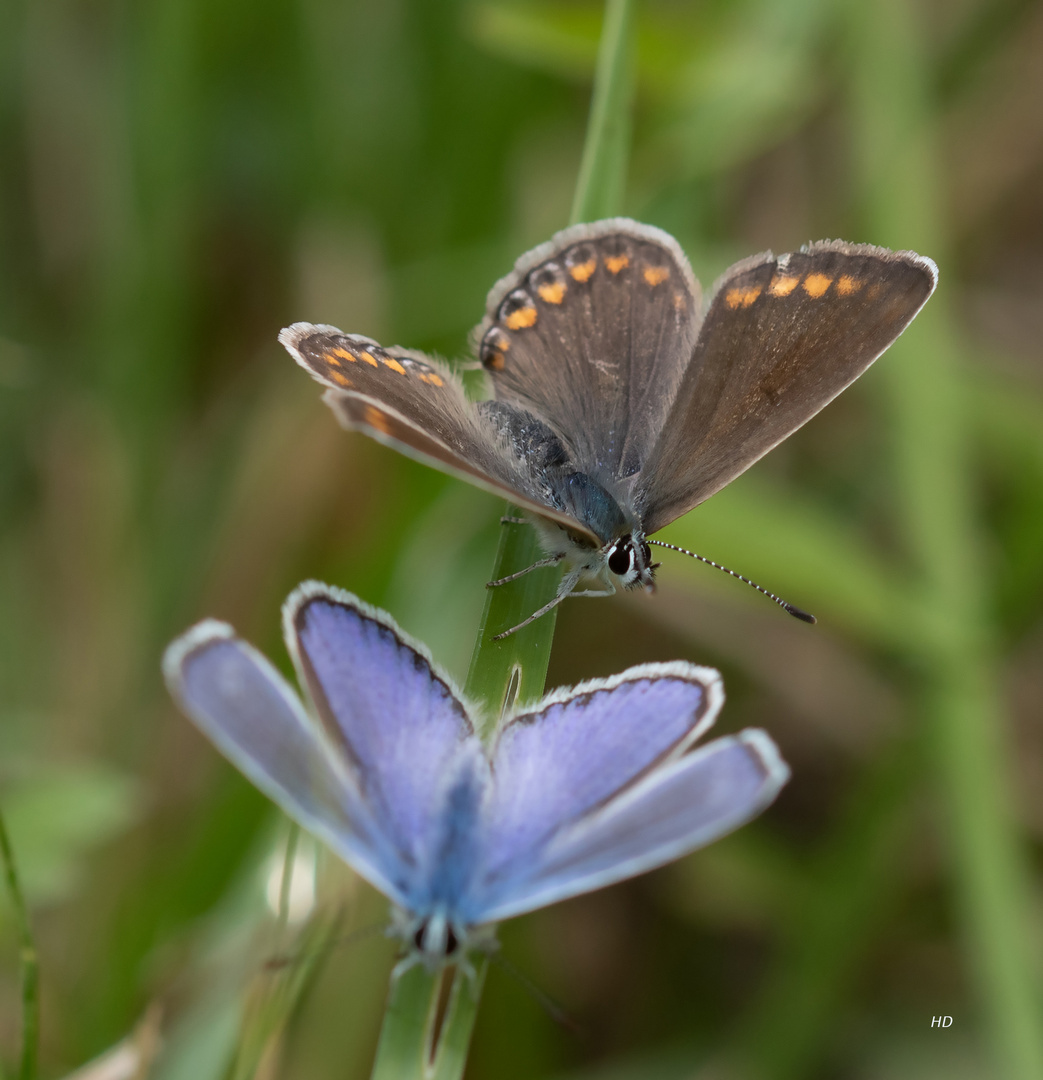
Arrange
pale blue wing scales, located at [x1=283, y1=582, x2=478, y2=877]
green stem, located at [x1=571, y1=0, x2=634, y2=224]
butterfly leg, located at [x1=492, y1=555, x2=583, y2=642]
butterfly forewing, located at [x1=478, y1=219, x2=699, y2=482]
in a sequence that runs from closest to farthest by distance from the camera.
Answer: pale blue wing scales, located at [x1=283, y1=582, x2=478, y2=877], butterfly leg, located at [x1=492, y1=555, x2=583, y2=642], green stem, located at [x1=571, y1=0, x2=634, y2=224], butterfly forewing, located at [x1=478, y1=219, x2=699, y2=482]

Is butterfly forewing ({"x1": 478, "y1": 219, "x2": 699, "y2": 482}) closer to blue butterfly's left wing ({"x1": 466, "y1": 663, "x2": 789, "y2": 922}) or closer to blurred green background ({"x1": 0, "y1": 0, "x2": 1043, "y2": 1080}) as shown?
blurred green background ({"x1": 0, "y1": 0, "x2": 1043, "y2": 1080})

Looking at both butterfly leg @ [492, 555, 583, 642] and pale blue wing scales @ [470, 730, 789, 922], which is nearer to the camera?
pale blue wing scales @ [470, 730, 789, 922]

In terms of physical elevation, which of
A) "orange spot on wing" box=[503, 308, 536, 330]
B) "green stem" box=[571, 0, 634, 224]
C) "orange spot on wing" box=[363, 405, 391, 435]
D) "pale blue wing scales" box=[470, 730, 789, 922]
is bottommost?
"pale blue wing scales" box=[470, 730, 789, 922]

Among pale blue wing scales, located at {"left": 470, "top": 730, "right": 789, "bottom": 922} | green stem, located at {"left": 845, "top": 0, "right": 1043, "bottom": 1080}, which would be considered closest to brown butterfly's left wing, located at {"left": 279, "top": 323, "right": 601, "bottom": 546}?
pale blue wing scales, located at {"left": 470, "top": 730, "right": 789, "bottom": 922}

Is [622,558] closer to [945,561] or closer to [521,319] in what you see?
[521,319]

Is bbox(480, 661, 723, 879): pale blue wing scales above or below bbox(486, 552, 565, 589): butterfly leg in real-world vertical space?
below

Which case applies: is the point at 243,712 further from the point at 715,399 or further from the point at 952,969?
the point at 952,969

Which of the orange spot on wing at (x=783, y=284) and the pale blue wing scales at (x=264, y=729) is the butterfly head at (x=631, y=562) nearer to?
the orange spot on wing at (x=783, y=284)
